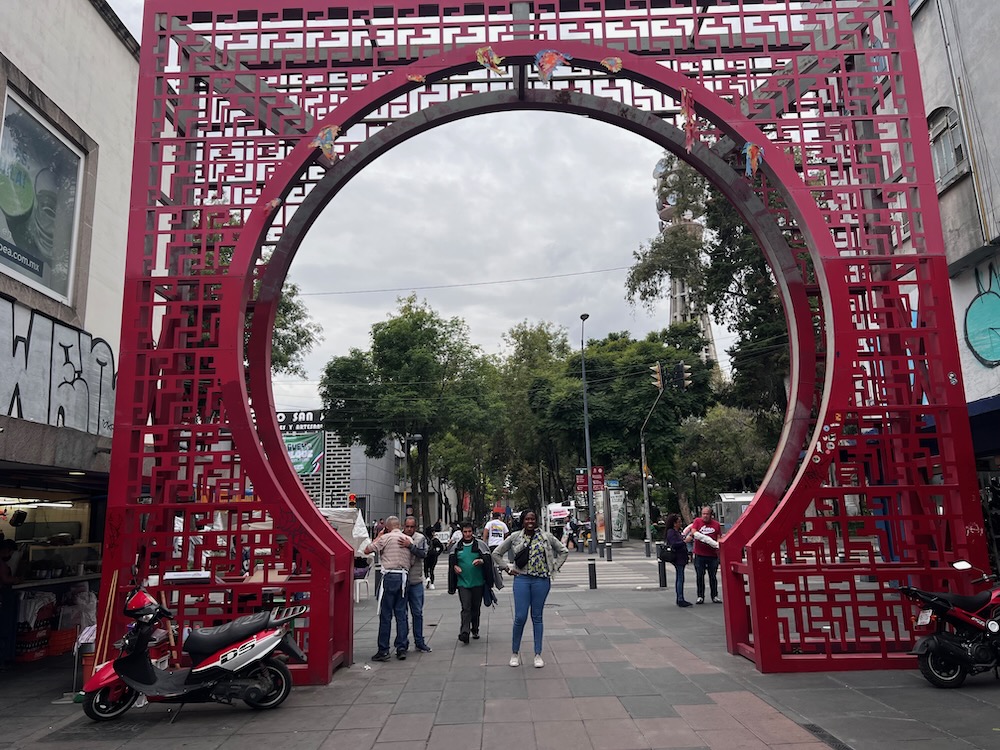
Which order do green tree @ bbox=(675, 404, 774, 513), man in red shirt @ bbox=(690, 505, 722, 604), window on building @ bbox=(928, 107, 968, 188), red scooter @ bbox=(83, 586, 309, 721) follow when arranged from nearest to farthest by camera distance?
red scooter @ bbox=(83, 586, 309, 721)
window on building @ bbox=(928, 107, 968, 188)
man in red shirt @ bbox=(690, 505, 722, 604)
green tree @ bbox=(675, 404, 774, 513)

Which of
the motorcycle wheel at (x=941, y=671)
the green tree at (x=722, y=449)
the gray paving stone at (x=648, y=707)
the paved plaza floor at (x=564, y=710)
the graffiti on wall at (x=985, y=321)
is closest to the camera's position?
the paved plaza floor at (x=564, y=710)

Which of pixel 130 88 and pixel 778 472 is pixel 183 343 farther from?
pixel 778 472

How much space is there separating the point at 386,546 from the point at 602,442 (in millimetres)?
26885

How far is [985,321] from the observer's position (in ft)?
32.0

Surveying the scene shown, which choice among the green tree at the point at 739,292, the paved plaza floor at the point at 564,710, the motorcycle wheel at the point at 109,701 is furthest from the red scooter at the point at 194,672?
the green tree at the point at 739,292

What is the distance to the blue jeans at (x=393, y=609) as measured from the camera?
8727 millimetres

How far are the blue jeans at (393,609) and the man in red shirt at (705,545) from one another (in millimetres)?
5290

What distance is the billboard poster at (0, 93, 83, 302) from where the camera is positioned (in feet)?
27.2

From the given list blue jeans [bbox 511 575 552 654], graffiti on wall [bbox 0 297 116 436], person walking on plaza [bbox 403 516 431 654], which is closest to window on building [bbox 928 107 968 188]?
blue jeans [bbox 511 575 552 654]

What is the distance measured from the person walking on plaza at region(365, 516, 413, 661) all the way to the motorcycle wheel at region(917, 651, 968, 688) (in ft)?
18.0

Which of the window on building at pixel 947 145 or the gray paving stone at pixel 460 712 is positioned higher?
the window on building at pixel 947 145

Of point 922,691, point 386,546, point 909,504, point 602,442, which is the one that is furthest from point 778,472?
point 602,442

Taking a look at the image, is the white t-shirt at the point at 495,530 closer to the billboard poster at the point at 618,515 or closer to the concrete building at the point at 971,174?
the concrete building at the point at 971,174

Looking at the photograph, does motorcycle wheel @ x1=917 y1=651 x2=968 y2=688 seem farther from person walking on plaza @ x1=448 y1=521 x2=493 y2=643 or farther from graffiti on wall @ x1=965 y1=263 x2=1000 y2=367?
person walking on plaza @ x1=448 y1=521 x2=493 y2=643
